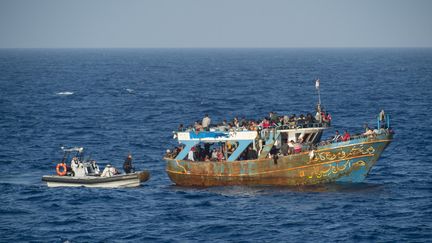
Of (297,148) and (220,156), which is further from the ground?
(297,148)

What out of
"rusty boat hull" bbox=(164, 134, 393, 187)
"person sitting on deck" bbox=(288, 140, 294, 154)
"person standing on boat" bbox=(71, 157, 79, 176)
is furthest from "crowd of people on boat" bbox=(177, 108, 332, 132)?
"person standing on boat" bbox=(71, 157, 79, 176)

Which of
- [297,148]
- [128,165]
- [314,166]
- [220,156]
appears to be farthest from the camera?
[128,165]

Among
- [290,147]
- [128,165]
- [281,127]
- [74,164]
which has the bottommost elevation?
[128,165]

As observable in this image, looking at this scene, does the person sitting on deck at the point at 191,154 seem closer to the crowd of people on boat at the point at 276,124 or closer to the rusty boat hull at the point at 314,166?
the crowd of people on boat at the point at 276,124

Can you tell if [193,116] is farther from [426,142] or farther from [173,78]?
[173,78]

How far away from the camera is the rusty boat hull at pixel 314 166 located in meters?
53.1

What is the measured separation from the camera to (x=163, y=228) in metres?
45.7

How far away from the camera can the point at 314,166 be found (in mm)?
53250

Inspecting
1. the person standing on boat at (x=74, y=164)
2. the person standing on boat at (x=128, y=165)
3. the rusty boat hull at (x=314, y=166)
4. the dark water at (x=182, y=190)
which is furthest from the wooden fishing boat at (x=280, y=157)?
the person standing on boat at (x=74, y=164)

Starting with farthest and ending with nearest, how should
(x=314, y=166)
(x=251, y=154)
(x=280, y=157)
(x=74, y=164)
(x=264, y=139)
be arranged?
(x=74, y=164)
(x=264, y=139)
(x=251, y=154)
(x=280, y=157)
(x=314, y=166)

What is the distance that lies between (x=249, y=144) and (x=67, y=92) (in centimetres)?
8349

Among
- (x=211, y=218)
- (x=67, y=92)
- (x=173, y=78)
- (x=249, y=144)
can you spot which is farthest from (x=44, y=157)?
(x=173, y=78)

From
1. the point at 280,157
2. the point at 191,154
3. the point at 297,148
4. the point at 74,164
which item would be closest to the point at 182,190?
the point at 191,154

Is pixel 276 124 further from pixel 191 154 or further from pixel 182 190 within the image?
pixel 182 190
